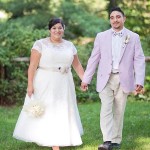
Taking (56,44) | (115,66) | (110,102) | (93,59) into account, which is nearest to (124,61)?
(115,66)

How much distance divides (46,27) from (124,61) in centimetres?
772

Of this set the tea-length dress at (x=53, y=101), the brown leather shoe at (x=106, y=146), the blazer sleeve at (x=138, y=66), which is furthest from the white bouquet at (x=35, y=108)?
the blazer sleeve at (x=138, y=66)

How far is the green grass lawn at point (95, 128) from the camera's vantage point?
7.19 metres

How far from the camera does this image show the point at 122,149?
6.94 meters

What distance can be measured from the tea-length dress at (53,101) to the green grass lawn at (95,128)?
312 millimetres

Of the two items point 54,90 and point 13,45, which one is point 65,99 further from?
point 13,45

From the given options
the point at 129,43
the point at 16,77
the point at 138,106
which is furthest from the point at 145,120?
the point at 16,77

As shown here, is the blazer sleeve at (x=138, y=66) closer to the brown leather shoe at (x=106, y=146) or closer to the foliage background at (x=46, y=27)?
the brown leather shoe at (x=106, y=146)

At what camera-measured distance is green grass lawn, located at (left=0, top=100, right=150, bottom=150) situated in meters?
7.19

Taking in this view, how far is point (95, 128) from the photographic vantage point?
28.2 feet

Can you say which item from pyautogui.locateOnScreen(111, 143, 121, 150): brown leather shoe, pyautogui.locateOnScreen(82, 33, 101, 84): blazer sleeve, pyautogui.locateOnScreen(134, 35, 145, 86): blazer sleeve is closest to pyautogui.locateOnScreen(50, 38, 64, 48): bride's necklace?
pyautogui.locateOnScreen(82, 33, 101, 84): blazer sleeve

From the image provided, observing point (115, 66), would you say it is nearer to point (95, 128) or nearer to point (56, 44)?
point (56, 44)

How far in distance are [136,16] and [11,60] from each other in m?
5.41

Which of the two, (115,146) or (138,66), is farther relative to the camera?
(115,146)
